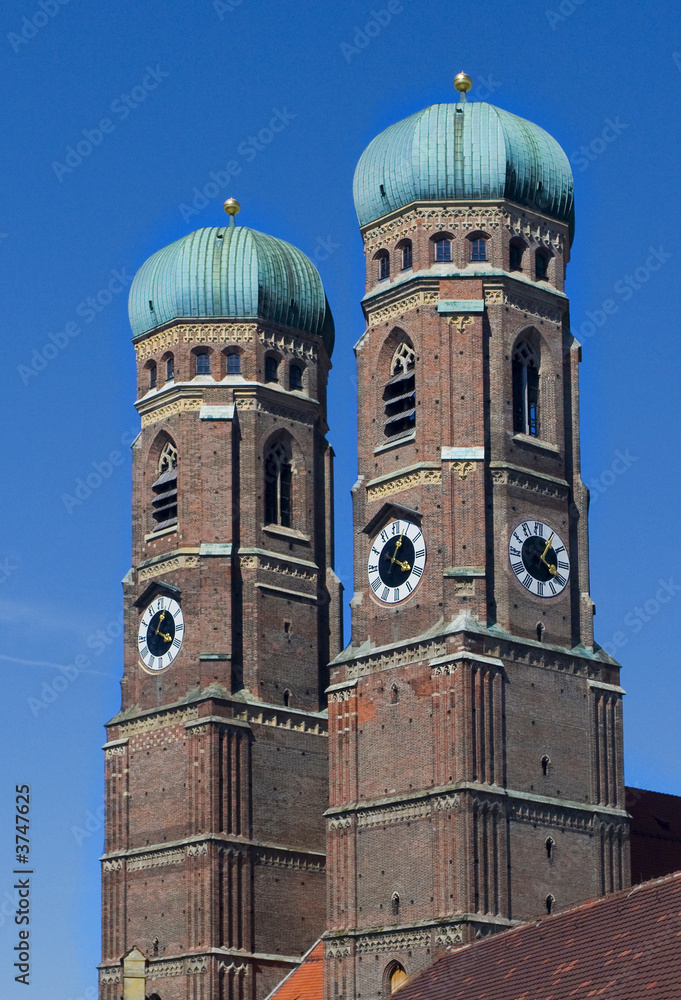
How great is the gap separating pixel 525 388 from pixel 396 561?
6.54m

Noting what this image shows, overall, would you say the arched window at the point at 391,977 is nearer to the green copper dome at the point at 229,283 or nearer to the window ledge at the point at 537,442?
the window ledge at the point at 537,442

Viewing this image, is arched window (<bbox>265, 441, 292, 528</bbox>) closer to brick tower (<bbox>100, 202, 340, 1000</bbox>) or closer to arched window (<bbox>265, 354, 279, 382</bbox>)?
brick tower (<bbox>100, 202, 340, 1000</bbox>)

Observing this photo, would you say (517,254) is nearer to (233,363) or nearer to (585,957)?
(233,363)

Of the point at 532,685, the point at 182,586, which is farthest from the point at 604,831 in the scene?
the point at 182,586

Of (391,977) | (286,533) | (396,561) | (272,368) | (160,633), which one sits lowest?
(391,977)

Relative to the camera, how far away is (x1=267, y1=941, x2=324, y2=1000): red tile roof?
7738 centimetres

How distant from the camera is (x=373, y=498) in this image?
76.3 meters

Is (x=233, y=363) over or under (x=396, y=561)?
over

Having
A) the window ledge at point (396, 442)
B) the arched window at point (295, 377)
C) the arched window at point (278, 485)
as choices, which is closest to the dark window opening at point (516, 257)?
the window ledge at point (396, 442)

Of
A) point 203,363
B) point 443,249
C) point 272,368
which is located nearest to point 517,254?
point 443,249

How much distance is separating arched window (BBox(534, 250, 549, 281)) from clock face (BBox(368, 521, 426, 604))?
9.03 meters

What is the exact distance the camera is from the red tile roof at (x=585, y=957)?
50250 mm

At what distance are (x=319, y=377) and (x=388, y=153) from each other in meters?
12.1

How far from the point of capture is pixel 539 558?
74.9 metres
